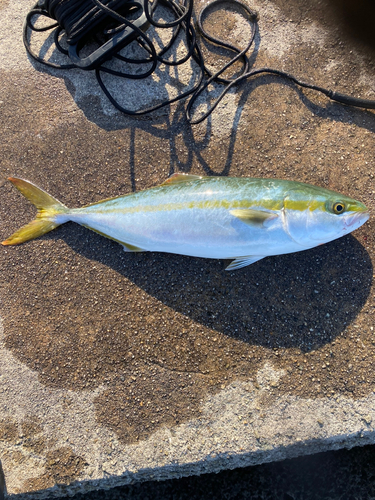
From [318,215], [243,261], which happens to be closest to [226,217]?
[243,261]

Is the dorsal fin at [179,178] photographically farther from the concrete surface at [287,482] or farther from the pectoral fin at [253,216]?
the concrete surface at [287,482]

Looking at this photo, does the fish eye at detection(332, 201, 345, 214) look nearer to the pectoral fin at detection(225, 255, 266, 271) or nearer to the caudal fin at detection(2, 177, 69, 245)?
the pectoral fin at detection(225, 255, 266, 271)

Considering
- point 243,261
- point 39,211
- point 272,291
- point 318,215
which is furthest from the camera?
point 39,211

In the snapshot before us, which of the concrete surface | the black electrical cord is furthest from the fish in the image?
the concrete surface

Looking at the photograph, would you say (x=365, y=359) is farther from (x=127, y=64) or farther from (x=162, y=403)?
(x=127, y=64)

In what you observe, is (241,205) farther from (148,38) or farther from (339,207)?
(148,38)

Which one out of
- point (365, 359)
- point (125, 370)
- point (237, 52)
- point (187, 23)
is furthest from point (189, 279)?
point (187, 23)

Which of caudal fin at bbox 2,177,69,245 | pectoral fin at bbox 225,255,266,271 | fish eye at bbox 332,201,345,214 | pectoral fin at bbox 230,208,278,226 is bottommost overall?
pectoral fin at bbox 225,255,266,271
